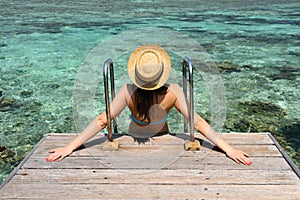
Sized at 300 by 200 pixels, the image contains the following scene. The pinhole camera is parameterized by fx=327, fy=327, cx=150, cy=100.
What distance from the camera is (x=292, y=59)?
39.7 feet

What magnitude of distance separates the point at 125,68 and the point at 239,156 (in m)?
8.55

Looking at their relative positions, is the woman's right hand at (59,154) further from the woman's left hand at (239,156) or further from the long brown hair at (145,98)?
the woman's left hand at (239,156)

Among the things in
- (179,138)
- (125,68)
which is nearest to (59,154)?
(179,138)

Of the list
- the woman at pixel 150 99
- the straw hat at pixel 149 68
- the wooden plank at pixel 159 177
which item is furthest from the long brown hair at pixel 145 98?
the wooden plank at pixel 159 177

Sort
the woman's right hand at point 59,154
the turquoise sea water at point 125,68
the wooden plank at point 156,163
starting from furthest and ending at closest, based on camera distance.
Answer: the turquoise sea water at point 125,68 → the woman's right hand at point 59,154 → the wooden plank at point 156,163

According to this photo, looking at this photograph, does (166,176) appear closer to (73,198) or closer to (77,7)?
(73,198)

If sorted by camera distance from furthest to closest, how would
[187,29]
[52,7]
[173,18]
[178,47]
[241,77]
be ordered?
[52,7]
[173,18]
[187,29]
[178,47]
[241,77]

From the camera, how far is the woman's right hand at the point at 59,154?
3750 millimetres

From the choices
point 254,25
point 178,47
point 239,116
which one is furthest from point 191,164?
point 254,25

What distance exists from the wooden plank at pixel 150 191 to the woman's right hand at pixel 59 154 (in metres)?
0.52

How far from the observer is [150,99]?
11.8 feet

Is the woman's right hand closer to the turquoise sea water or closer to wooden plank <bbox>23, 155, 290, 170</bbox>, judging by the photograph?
wooden plank <bbox>23, 155, 290, 170</bbox>

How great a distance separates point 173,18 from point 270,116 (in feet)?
52.3

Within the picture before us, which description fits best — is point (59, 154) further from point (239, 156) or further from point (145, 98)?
point (239, 156)
